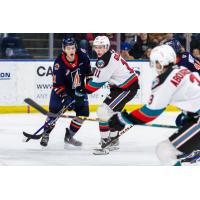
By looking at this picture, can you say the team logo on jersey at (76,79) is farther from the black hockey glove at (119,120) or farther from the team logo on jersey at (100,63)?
the black hockey glove at (119,120)

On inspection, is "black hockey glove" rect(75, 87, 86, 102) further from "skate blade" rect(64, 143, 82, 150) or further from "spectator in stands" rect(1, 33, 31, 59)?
"spectator in stands" rect(1, 33, 31, 59)

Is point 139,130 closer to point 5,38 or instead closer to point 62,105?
point 62,105

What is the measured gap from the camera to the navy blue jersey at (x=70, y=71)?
680 centimetres

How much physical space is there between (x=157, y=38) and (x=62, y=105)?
10.6 feet

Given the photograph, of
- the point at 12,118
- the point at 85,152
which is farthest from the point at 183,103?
the point at 12,118

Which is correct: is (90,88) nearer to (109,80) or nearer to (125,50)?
(109,80)

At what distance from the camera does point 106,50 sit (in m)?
6.42

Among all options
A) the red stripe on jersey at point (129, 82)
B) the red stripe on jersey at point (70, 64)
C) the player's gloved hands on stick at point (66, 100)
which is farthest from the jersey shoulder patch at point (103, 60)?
the player's gloved hands on stick at point (66, 100)

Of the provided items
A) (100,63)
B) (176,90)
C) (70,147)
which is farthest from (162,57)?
(70,147)

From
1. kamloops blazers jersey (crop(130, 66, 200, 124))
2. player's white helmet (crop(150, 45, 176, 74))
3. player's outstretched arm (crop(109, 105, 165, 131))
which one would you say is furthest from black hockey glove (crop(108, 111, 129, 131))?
player's white helmet (crop(150, 45, 176, 74))

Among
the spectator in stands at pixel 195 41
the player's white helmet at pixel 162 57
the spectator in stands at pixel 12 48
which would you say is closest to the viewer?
the player's white helmet at pixel 162 57

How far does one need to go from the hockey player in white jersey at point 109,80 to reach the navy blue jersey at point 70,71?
0.37ft

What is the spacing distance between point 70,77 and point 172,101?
7.56 ft

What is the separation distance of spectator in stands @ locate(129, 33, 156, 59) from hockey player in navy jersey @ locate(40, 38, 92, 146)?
2.85 m
